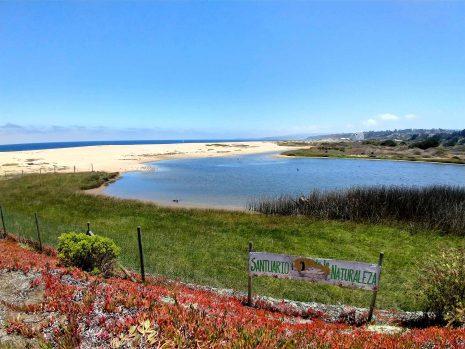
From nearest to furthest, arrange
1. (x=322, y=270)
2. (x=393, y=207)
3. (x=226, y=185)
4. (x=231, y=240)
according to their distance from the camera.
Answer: (x=322, y=270) → (x=231, y=240) → (x=393, y=207) → (x=226, y=185)

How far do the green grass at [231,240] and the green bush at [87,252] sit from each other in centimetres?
312

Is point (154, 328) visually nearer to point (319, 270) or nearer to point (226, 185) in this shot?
point (319, 270)

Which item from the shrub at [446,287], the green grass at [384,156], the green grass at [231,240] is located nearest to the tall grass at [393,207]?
the green grass at [231,240]

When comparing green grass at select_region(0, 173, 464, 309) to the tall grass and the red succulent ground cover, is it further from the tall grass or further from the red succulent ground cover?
the red succulent ground cover

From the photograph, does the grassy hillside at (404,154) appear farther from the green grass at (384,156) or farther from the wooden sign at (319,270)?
the wooden sign at (319,270)

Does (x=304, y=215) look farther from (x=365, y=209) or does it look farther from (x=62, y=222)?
(x=62, y=222)

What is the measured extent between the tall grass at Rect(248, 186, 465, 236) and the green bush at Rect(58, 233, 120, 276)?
61.5ft

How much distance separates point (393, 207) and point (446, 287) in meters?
18.6

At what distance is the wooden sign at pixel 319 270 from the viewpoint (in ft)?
31.2

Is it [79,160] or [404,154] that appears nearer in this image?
[79,160]

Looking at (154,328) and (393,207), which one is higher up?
(154,328)

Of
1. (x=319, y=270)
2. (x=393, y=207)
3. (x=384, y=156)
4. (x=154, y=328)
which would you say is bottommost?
(x=384, y=156)

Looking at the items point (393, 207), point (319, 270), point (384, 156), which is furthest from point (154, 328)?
point (384, 156)

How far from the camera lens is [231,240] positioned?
69.5ft
